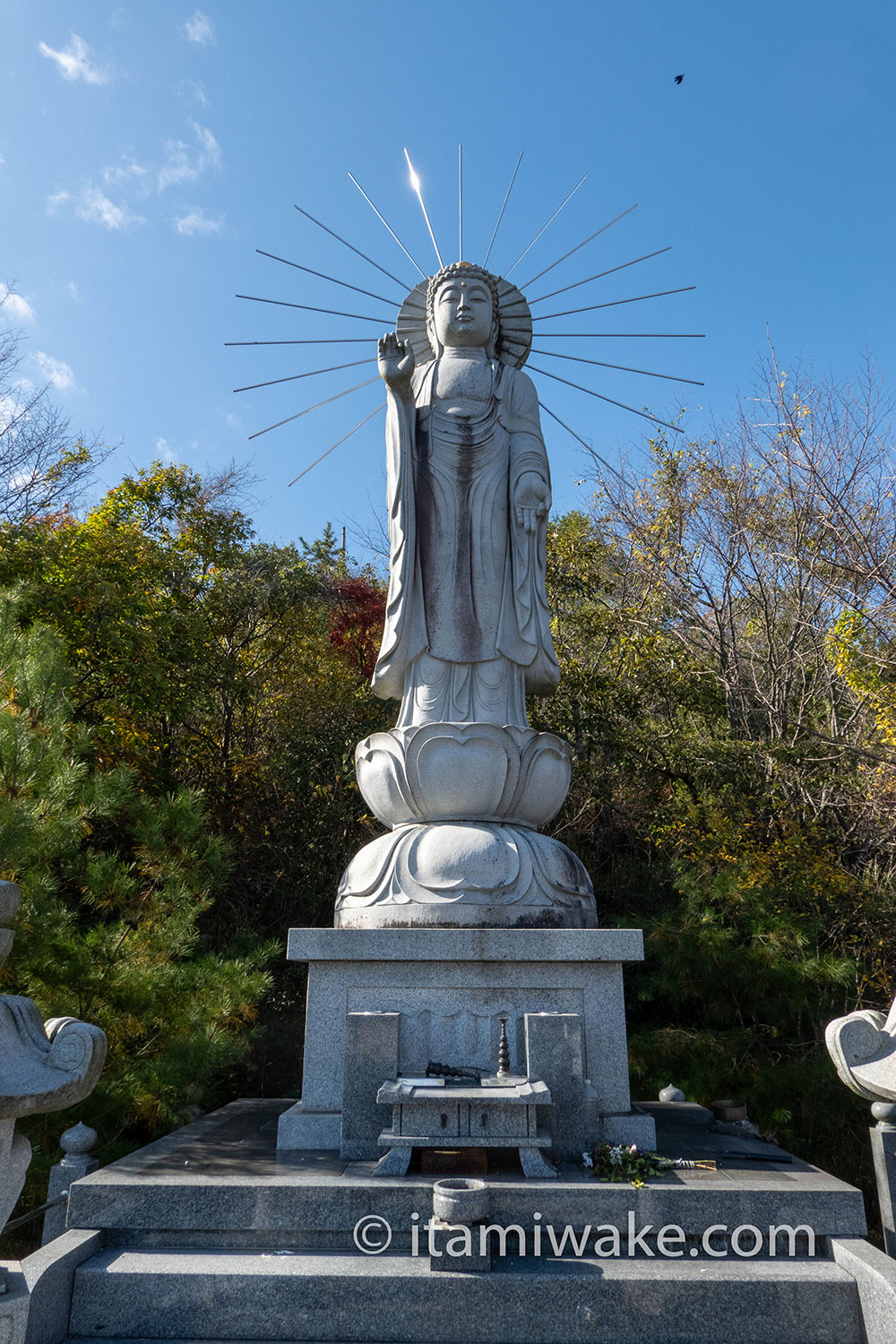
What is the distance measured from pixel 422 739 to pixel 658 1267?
258 cm

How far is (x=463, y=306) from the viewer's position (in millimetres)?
5859

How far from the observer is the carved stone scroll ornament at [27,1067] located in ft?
8.41

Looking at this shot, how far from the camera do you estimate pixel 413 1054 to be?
13.7 feet

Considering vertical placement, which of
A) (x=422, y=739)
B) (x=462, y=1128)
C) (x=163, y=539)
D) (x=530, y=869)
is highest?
(x=163, y=539)

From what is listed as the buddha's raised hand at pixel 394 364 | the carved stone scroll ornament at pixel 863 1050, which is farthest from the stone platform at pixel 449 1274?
the buddha's raised hand at pixel 394 364

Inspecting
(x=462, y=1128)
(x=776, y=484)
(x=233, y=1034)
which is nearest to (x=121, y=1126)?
(x=233, y=1034)

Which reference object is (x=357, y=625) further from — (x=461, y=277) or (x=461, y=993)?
(x=461, y=993)

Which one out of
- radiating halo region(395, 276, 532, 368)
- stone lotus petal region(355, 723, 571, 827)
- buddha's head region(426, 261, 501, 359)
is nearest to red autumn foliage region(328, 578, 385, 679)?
radiating halo region(395, 276, 532, 368)

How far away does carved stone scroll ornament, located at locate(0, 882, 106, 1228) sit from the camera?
101 inches

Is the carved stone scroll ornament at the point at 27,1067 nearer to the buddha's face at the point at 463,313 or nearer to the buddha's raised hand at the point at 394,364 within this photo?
the buddha's raised hand at the point at 394,364

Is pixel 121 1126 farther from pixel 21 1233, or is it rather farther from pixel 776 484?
pixel 776 484

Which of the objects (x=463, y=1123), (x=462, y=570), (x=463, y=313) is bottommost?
(x=463, y=1123)

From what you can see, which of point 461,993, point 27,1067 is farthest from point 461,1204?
point 27,1067

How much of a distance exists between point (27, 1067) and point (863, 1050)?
280 cm
